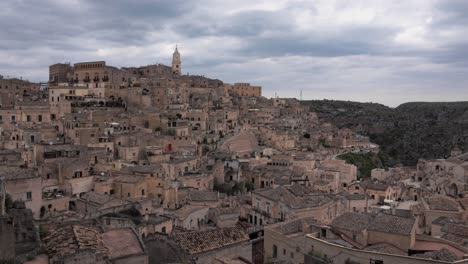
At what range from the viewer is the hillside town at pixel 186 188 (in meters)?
13.8

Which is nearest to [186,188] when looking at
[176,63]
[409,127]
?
[176,63]

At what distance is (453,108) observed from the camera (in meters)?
116

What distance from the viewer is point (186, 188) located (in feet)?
87.2

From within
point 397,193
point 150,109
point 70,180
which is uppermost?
point 150,109

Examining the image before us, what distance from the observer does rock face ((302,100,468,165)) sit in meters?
75.3

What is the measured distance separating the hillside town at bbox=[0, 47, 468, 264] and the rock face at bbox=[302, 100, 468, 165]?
1814 cm

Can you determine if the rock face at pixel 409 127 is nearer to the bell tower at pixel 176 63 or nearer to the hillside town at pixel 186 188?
the hillside town at pixel 186 188

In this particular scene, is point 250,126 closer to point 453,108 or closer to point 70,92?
point 70,92

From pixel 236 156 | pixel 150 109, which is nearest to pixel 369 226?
pixel 236 156

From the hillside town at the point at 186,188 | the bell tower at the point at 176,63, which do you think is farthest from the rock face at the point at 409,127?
the bell tower at the point at 176,63

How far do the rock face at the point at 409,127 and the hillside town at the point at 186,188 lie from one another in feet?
59.5

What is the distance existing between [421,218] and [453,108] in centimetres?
10449

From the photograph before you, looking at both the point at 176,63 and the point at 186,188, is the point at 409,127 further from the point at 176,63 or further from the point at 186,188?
the point at 186,188

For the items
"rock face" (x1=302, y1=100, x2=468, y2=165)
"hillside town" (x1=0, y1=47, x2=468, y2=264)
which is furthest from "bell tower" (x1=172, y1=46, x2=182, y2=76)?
"rock face" (x1=302, y1=100, x2=468, y2=165)
